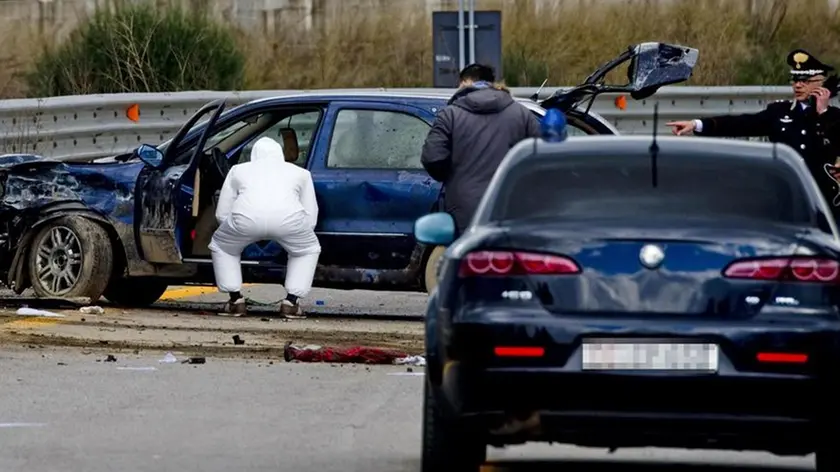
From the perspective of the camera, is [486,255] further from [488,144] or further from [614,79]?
[614,79]

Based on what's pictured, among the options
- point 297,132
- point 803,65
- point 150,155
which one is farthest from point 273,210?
point 803,65

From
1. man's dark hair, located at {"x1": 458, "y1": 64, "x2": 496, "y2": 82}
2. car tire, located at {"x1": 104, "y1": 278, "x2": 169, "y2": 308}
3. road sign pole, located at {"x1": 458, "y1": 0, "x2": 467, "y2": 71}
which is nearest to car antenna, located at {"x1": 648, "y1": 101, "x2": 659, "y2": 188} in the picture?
man's dark hair, located at {"x1": 458, "y1": 64, "x2": 496, "y2": 82}

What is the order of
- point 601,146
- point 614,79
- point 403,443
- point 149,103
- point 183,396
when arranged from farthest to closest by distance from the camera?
1. point 614,79
2. point 149,103
3. point 183,396
4. point 403,443
5. point 601,146

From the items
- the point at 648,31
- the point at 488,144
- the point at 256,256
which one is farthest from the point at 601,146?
the point at 648,31

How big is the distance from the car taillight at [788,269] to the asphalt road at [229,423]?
1.59m

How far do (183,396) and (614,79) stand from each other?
21.2 meters

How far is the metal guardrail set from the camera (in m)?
22.9

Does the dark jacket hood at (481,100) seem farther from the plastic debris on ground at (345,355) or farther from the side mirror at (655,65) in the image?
the side mirror at (655,65)

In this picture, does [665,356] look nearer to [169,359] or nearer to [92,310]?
[169,359]

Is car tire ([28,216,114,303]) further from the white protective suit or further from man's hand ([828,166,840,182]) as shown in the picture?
man's hand ([828,166,840,182])

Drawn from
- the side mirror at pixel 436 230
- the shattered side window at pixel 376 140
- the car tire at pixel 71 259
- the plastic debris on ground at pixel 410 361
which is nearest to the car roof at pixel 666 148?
the side mirror at pixel 436 230

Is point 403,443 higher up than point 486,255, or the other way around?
point 486,255

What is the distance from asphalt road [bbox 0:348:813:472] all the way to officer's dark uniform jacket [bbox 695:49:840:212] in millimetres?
2475

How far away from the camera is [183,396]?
11789 mm
